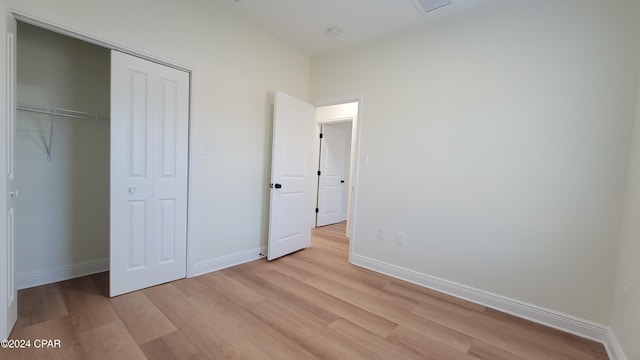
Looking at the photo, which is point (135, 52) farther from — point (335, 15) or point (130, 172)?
point (335, 15)

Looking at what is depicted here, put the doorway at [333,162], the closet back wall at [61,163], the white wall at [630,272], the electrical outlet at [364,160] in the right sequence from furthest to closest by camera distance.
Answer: the doorway at [333,162], the electrical outlet at [364,160], the closet back wall at [61,163], the white wall at [630,272]

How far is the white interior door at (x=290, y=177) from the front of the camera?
304 cm

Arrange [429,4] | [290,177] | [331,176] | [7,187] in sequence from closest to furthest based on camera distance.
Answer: [7,187], [429,4], [290,177], [331,176]

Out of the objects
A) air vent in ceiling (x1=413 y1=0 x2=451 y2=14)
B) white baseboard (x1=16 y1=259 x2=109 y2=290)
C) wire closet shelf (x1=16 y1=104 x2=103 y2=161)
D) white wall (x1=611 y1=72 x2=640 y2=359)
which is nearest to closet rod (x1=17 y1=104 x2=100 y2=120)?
wire closet shelf (x1=16 y1=104 x2=103 y2=161)

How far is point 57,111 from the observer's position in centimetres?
226

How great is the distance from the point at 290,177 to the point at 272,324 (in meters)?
1.75

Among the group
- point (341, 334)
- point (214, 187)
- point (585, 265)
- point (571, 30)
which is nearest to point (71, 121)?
point (214, 187)

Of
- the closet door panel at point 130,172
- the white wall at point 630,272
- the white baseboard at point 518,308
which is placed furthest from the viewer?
the closet door panel at point 130,172

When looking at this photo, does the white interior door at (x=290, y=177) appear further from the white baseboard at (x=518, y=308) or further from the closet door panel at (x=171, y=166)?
the white baseboard at (x=518, y=308)

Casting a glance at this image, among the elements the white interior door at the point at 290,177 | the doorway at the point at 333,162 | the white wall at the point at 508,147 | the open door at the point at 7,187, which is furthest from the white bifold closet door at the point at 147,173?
the doorway at the point at 333,162

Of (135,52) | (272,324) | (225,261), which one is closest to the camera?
(272,324)

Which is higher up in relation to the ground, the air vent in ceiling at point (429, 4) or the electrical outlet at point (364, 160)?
the air vent in ceiling at point (429, 4)

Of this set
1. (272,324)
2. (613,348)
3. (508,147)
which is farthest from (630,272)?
(272,324)

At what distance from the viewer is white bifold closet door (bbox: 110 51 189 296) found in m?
2.05
